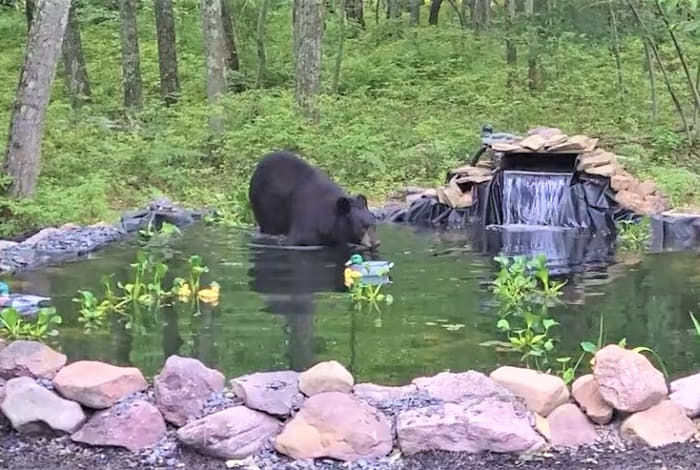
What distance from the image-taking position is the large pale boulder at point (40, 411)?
3.86 meters

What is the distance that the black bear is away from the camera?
9.10 metres

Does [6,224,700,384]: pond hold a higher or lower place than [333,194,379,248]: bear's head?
lower

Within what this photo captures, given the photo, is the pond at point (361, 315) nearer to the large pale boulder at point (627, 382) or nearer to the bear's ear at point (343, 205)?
the bear's ear at point (343, 205)

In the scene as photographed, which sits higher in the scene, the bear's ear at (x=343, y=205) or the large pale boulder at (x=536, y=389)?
the bear's ear at (x=343, y=205)

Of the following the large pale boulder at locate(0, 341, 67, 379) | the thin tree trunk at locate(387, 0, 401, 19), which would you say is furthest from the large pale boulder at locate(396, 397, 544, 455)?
the thin tree trunk at locate(387, 0, 401, 19)

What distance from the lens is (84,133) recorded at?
47.4 ft

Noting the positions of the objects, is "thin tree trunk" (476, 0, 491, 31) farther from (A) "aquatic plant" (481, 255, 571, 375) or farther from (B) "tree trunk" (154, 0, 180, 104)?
(A) "aquatic plant" (481, 255, 571, 375)

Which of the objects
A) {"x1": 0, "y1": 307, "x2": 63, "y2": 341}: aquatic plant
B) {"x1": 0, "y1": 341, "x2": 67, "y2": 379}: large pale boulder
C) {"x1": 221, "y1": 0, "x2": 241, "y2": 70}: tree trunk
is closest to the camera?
{"x1": 0, "y1": 341, "x2": 67, "y2": 379}: large pale boulder

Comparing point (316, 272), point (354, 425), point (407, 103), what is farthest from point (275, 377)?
point (407, 103)

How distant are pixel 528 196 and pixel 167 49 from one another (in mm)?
9679

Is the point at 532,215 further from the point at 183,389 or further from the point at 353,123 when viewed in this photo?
the point at 183,389

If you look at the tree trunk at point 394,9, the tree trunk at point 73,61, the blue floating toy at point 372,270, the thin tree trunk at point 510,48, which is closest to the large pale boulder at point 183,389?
the blue floating toy at point 372,270

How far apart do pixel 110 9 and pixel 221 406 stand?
84.8 feet

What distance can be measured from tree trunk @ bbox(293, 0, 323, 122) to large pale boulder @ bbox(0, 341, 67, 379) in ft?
36.3
